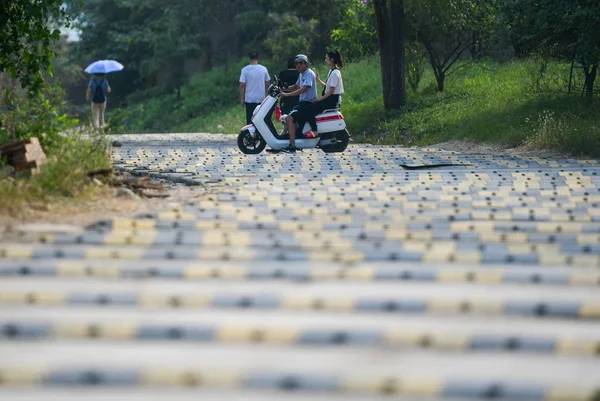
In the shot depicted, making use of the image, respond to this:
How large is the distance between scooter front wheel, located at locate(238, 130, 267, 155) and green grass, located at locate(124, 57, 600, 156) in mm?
3610

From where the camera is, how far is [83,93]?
49.8 metres

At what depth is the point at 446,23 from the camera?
24.9 meters

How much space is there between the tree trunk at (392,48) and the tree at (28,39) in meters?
11.4

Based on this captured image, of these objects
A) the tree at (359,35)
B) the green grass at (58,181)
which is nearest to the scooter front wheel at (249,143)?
the green grass at (58,181)

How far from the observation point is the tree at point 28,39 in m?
11.7

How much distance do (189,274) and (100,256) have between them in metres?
0.77

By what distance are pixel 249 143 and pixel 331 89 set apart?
1.47 meters

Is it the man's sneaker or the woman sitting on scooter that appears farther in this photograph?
the man's sneaker

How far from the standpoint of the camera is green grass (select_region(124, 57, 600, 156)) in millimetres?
16453

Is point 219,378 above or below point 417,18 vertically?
below

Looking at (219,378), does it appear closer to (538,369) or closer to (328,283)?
(538,369)

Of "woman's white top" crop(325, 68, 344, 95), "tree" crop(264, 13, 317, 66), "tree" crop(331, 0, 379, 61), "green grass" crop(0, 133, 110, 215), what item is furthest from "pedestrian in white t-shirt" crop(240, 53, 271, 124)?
"tree" crop(264, 13, 317, 66)

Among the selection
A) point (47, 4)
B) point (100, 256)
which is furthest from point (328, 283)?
point (47, 4)

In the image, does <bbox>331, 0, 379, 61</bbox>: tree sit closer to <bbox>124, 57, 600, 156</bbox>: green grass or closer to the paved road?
<bbox>124, 57, 600, 156</bbox>: green grass
